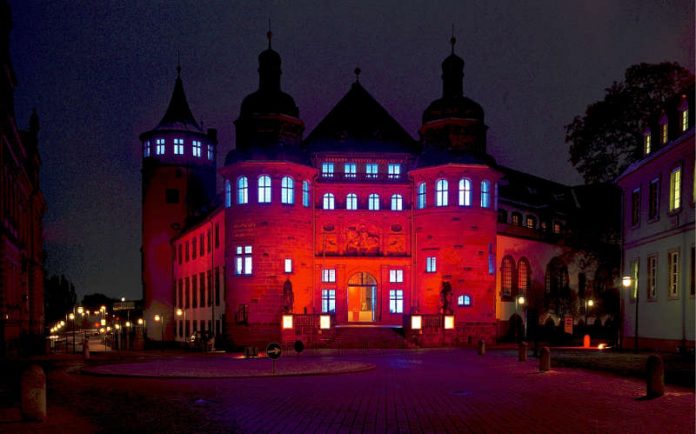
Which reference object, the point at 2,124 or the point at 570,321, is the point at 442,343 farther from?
the point at 2,124

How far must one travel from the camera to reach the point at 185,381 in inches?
888

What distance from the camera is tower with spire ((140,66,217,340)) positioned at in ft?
247

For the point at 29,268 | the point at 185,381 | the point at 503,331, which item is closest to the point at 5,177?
the point at 29,268

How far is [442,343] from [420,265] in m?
6.44

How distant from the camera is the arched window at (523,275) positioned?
64.2m

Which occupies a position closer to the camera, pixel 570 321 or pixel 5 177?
pixel 5 177

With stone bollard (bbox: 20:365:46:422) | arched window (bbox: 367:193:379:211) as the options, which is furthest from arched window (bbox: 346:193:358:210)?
stone bollard (bbox: 20:365:46:422)

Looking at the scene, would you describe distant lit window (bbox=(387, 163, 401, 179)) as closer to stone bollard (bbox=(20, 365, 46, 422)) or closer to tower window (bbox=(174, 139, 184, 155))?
tower window (bbox=(174, 139, 184, 155))

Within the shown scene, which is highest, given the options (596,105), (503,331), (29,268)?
(596,105)

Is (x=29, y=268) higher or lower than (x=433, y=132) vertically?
lower

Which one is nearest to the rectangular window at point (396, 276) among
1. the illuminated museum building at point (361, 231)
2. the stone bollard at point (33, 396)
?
the illuminated museum building at point (361, 231)

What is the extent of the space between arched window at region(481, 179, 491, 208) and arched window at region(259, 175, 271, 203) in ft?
47.2

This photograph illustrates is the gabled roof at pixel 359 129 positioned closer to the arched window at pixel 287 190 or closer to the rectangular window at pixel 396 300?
the arched window at pixel 287 190

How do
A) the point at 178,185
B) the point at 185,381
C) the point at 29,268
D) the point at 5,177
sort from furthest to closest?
the point at 178,185 < the point at 29,268 < the point at 5,177 < the point at 185,381
